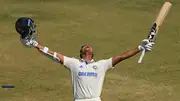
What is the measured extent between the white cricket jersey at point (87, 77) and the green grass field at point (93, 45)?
491 cm

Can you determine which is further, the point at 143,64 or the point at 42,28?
the point at 42,28

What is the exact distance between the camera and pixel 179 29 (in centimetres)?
2064

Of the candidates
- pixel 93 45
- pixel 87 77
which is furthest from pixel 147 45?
pixel 93 45

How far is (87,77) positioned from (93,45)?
31.5ft

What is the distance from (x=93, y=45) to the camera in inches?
730

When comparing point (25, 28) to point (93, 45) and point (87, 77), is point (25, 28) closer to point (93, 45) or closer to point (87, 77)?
point (87, 77)

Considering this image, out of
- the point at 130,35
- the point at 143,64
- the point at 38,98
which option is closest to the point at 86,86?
the point at 38,98

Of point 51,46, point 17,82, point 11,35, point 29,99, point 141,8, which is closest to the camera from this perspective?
point 29,99

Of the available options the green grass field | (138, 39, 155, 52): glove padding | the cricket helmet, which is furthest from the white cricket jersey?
the green grass field

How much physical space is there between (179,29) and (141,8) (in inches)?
142

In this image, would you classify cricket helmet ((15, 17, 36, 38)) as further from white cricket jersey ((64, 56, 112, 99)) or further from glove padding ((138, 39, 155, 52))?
glove padding ((138, 39, 155, 52))

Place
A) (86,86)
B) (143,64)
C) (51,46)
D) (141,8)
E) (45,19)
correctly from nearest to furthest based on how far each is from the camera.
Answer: (86,86)
(143,64)
(51,46)
(45,19)
(141,8)

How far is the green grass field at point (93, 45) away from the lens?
47.3 ft

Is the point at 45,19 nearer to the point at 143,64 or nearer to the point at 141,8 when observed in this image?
the point at 141,8
